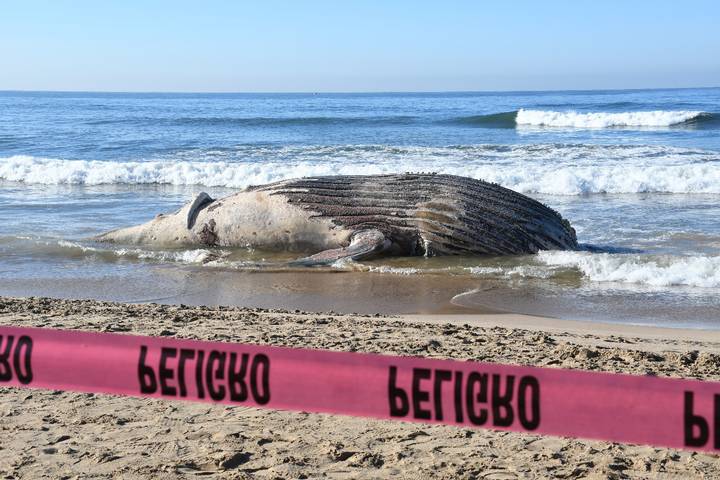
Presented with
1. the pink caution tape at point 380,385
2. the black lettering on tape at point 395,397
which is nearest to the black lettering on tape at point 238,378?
the pink caution tape at point 380,385

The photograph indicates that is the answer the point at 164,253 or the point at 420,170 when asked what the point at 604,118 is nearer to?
the point at 420,170

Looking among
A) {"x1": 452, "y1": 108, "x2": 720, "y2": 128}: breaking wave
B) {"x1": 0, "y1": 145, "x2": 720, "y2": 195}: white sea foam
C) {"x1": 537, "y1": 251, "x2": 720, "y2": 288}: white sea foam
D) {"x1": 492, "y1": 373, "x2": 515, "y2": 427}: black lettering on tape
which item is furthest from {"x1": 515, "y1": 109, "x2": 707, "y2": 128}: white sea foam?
{"x1": 492, "y1": 373, "x2": 515, "y2": 427}: black lettering on tape

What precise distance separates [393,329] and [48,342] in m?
3.96

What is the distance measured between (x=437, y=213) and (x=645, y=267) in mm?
2250

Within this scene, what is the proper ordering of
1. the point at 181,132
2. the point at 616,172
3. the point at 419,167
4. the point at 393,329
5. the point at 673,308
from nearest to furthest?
the point at 393,329
the point at 673,308
the point at 616,172
the point at 419,167
the point at 181,132

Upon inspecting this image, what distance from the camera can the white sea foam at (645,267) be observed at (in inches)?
336

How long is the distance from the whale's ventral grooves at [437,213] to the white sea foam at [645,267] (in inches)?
20.0

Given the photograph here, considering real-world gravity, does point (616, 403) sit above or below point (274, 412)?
above

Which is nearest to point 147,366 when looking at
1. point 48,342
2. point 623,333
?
point 48,342

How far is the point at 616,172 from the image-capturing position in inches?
715

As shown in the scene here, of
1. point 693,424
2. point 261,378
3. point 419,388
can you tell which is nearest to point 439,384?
point 419,388

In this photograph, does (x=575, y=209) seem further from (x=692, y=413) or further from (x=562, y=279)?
(x=692, y=413)

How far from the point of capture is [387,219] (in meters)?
9.54

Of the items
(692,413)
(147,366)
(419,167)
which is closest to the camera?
(692,413)
